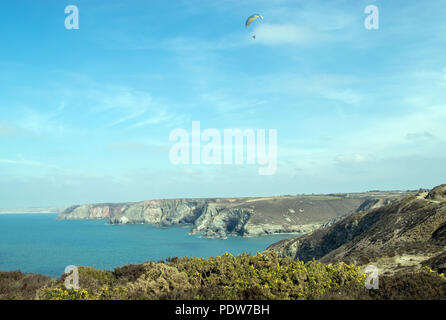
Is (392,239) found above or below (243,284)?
below

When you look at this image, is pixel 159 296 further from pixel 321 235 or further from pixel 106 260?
pixel 106 260

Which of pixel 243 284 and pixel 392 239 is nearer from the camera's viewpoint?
pixel 243 284

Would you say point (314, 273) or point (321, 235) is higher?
point (314, 273)

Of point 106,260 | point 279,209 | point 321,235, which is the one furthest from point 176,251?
point 279,209

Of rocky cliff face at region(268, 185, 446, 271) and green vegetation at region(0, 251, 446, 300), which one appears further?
rocky cliff face at region(268, 185, 446, 271)

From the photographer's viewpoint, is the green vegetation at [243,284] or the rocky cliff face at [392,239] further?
the rocky cliff face at [392,239]
